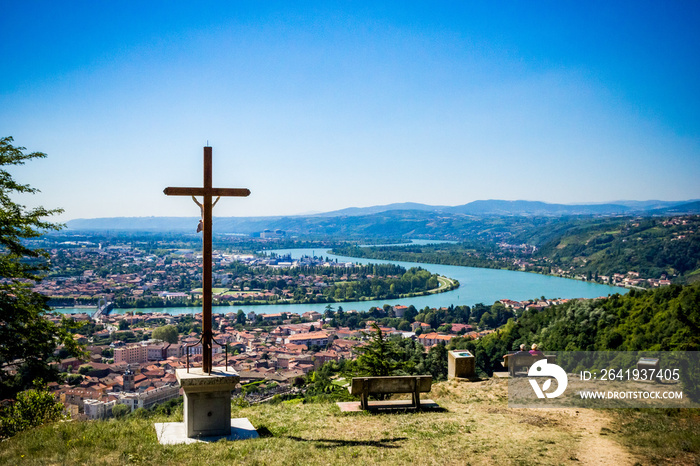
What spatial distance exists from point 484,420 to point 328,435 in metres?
1.44

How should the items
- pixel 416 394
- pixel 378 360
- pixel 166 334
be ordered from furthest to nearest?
pixel 166 334 < pixel 378 360 < pixel 416 394

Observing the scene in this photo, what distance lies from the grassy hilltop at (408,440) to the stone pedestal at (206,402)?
0.31 metres

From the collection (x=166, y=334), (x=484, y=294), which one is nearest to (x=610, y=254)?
(x=484, y=294)

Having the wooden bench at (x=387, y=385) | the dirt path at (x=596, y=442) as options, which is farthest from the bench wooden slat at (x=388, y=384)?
the dirt path at (x=596, y=442)

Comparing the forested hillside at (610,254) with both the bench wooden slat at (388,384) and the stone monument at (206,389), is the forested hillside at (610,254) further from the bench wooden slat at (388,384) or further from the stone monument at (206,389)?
the stone monument at (206,389)

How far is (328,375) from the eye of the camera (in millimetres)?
12445

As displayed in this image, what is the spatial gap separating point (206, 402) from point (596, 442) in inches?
120

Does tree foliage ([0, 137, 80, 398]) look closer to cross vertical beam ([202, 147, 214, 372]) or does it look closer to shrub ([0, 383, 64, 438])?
shrub ([0, 383, 64, 438])

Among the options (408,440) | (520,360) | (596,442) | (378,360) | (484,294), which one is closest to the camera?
(596,442)

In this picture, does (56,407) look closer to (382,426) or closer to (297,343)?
(382,426)

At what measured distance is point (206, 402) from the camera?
163 inches

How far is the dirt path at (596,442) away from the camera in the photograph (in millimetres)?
3368

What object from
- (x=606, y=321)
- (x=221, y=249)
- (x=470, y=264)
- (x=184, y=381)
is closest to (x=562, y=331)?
(x=606, y=321)

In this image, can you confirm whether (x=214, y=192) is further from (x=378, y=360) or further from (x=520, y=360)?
(x=520, y=360)
